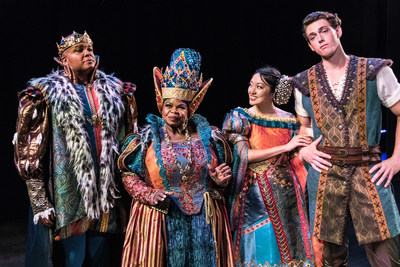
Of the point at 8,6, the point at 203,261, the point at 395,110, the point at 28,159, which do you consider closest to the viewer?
the point at 395,110

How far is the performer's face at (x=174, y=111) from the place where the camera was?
2.44 m

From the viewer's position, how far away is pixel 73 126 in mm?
2578

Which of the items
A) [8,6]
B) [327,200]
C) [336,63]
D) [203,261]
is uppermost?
[8,6]

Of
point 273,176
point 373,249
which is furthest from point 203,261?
point 373,249

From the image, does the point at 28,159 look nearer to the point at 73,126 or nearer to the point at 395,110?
the point at 73,126

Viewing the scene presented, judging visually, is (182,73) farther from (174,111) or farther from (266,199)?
(266,199)

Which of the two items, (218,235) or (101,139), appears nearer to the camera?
(218,235)

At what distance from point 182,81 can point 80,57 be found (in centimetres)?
65

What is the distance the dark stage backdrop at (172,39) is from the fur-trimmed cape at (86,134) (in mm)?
1172

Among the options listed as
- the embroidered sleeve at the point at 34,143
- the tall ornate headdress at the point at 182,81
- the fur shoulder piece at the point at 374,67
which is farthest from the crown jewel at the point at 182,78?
the fur shoulder piece at the point at 374,67

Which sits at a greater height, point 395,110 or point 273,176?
point 395,110

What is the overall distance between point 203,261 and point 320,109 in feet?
3.12

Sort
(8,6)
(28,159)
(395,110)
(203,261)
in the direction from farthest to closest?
(8,6)
(28,159)
(203,261)
(395,110)

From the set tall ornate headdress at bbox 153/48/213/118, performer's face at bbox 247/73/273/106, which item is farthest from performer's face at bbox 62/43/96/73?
performer's face at bbox 247/73/273/106
